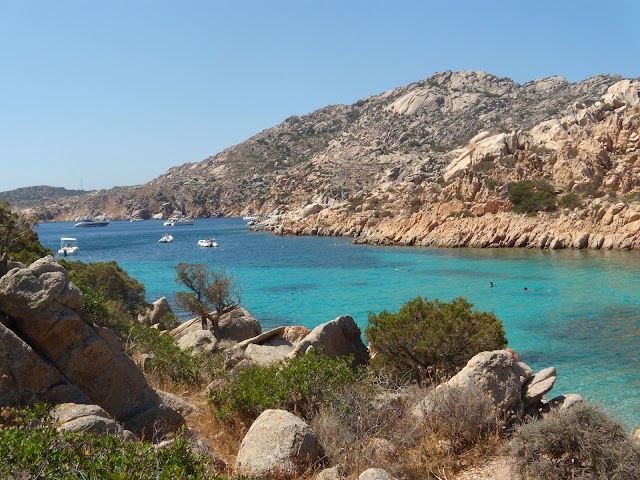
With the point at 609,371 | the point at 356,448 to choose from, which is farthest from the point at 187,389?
the point at 609,371

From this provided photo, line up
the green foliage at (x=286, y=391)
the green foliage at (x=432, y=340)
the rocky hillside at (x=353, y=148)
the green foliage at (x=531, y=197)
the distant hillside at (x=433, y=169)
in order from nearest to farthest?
the green foliage at (x=286, y=391) → the green foliage at (x=432, y=340) → the green foliage at (x=531, y=197) → the distant hillside at (x=433, y=169) → the rocky hillside at (x=353, y=148)

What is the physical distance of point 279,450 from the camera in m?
6.14

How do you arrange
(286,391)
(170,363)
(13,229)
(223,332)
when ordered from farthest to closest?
(223,332), (13,229), (170,363), (286,391)

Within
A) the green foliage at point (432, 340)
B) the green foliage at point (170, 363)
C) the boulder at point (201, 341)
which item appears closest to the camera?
the green foliage at point (432, 340)

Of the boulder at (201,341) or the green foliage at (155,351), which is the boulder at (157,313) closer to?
the boulder at (201,341)

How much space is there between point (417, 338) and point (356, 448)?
453cm

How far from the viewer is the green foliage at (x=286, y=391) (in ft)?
25.0

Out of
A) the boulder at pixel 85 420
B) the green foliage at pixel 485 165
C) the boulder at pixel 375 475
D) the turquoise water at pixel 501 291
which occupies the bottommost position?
the turquoise water at pixel 501 291

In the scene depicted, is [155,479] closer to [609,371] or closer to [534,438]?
[534,438]

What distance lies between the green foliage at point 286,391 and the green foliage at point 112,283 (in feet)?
39.6

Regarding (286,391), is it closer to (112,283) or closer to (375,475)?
(375,475)

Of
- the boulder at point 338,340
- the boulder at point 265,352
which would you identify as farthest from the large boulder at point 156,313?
the boulder at point 338,340

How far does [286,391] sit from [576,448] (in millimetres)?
3659

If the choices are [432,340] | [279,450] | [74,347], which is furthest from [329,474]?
[432,340]
